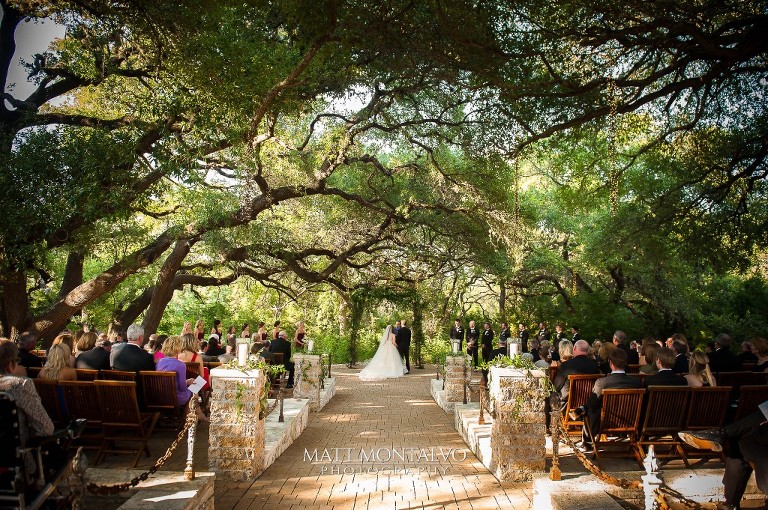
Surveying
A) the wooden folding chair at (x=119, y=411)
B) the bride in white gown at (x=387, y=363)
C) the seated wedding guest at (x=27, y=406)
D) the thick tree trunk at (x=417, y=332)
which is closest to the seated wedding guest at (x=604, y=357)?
the wooden folding chair at (x=119, y=411)

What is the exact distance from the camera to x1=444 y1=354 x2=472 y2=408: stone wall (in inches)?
482

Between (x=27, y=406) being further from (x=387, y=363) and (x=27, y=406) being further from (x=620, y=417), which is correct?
(x=387, y=363)

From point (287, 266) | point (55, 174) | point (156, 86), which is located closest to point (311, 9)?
point (156, 86)

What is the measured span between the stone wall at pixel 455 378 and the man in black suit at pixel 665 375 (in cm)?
553

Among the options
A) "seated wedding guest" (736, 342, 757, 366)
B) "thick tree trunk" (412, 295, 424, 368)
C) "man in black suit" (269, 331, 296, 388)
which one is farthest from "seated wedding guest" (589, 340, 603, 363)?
"thick tree trunk" (412, 295, 424, 368)

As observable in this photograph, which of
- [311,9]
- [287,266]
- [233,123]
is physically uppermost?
[311,9]

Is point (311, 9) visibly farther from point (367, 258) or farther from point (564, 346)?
point (367, 258)

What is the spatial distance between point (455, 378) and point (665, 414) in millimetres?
6134

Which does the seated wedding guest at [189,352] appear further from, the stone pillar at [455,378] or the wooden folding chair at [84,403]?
the stone pillar at [455,378]

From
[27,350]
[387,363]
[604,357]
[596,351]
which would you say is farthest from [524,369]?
[387,363]

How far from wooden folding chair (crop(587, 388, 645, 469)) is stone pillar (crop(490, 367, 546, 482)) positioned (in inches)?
21.5

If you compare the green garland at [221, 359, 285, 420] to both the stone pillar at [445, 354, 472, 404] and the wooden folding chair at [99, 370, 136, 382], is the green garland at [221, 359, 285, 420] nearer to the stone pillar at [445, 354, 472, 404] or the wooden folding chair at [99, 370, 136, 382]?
the wooden folding chair at [99, 370, 136, 382]

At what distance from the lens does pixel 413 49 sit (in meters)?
→ 9.62

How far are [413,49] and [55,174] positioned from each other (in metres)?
5.88
